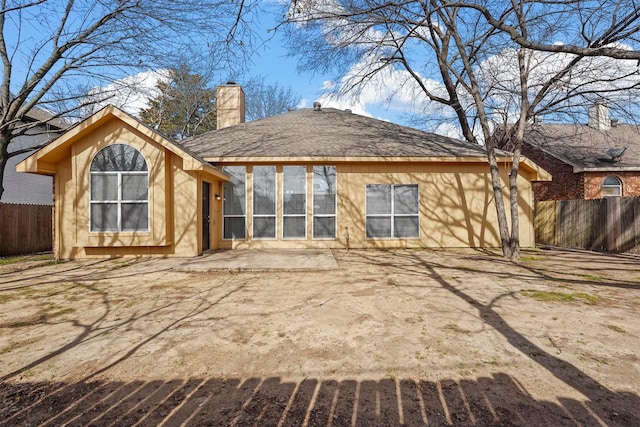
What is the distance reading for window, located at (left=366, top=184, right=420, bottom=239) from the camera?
10203mm

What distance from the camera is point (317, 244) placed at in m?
10.1

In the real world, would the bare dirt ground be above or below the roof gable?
below

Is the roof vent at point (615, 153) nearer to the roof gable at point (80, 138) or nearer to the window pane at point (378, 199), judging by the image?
the window pane at point (378, 199)

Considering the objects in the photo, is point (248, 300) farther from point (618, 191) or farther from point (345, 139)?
point (618, 191)

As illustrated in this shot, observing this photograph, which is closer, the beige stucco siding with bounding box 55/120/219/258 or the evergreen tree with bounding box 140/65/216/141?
the beige stucco siding with bounding box 55/120/219/258

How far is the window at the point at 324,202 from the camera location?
10.1 m

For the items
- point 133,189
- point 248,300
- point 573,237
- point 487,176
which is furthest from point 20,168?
point 573,237

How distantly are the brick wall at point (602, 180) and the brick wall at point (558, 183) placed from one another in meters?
0.23

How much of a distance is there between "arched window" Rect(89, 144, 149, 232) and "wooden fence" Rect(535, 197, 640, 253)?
14.3 metres

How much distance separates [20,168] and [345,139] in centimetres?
935

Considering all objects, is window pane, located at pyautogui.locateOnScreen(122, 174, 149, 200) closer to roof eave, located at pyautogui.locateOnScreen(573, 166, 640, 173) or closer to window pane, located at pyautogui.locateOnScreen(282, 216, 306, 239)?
window pane, located at pyautogui.locateOnScreen(282, 216, 306, 239)

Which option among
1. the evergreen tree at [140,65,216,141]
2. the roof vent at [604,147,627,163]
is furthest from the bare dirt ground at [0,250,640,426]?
the evergreen tree at [140,65,216,141]

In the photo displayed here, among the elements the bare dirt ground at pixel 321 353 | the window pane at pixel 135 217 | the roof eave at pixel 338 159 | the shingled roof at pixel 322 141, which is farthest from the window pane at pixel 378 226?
the window pane at pixel 135 217

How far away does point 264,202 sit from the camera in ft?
33.0
